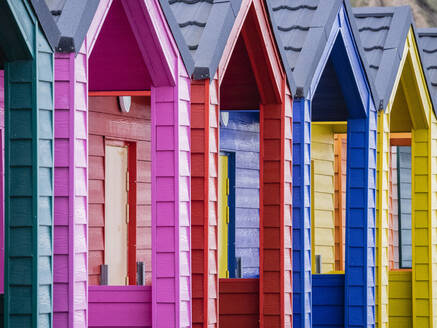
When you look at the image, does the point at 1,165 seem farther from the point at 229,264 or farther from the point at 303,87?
the point at 229,264

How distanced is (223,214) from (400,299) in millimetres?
2366

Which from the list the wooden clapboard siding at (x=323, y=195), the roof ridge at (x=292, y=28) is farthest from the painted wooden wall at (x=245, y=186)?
the roof ridge at (x=292, y=28)

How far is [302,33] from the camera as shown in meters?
11.5

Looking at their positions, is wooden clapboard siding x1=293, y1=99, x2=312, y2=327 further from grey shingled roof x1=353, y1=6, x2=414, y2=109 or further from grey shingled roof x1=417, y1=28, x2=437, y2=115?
grey shingled roof x1=417, y1=28, x2=437, y2=115

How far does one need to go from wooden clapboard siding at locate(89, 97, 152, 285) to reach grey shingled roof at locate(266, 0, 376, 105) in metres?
1.85

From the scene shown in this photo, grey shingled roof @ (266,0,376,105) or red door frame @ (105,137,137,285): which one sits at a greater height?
grey shingled roof @ (266,0,376,105)

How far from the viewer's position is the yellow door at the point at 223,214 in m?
14.5

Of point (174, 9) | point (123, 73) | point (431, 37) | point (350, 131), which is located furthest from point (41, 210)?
point (431, 37)

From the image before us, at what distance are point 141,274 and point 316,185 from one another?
18.3 ft

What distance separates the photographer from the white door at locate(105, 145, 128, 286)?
39.7ft

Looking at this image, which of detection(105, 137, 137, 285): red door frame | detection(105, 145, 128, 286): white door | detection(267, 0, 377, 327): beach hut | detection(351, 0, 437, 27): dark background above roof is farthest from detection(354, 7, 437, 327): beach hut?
detection(351, 0, 437, 27): dark background above roof

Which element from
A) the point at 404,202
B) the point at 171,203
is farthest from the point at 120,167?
the point at 404,202

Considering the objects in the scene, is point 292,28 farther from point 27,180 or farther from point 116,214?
point 27,180

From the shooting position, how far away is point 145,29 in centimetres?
845
